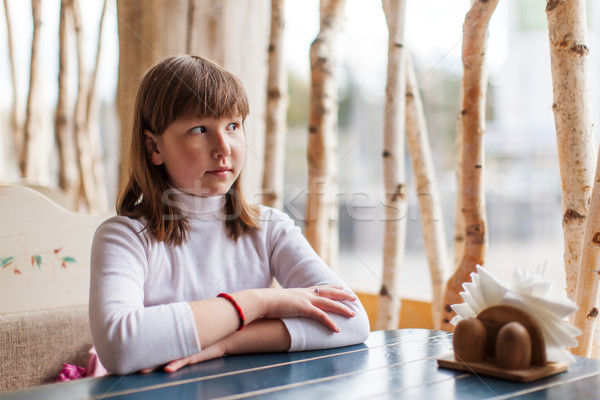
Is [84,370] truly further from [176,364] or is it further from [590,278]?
[590,278]

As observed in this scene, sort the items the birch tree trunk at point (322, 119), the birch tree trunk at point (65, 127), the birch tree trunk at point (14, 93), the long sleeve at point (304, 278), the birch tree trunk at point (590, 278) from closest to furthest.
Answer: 1. the long sleeve at point (304, 278)
2. the birch tree trunk at point (590, 278)
3. the birch tree trunk at point (322, 119)
4. the birch tree trunk at point (65, 127)
5. the birch tree trunk at point (14, 93)

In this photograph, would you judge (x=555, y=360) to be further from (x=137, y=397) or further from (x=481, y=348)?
(x=137, y=397)

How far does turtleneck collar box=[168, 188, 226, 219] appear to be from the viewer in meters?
1.06

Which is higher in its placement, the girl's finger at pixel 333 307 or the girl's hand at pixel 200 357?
the girl's finger at pixel 333 307

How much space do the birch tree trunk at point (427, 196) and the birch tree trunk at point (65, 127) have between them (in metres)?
1.52

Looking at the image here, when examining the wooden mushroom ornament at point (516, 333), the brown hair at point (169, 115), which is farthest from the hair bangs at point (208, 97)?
the wooden mushroom ornament at point (516, 333)

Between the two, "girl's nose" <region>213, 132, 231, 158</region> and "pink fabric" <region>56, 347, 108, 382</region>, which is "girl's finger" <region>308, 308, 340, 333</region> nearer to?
"girl's nose" <region>213, 132, 231, 158</region>

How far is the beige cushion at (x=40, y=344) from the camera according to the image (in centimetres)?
120

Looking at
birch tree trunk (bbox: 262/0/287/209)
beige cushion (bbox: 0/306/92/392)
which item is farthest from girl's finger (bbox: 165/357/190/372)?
birch tree trunk (bbox: 262/0/287/209)

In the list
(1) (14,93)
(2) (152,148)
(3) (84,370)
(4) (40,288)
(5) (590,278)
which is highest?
(1) (14,93)

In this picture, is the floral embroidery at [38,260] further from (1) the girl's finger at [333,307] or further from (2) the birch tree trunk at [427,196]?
(2) the birch tree trunk at [427,196]

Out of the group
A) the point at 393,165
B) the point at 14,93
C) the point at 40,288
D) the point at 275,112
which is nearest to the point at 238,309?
the point at 40,288

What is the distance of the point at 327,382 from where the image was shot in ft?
2.30

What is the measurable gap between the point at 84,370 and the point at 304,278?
2.02 feet
